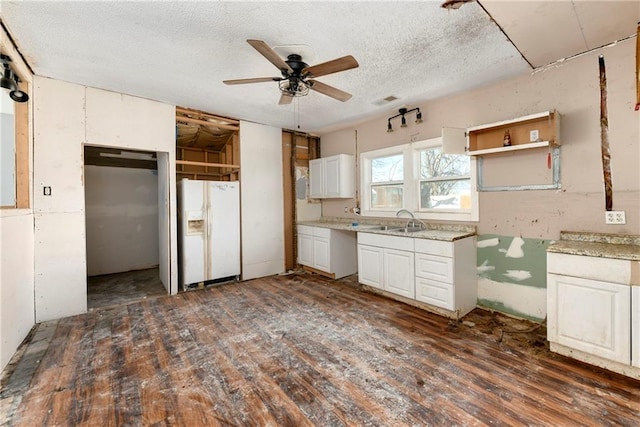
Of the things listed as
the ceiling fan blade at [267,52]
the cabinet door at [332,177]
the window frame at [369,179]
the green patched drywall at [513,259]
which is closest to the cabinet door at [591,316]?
the green patched drywall at [513,259]

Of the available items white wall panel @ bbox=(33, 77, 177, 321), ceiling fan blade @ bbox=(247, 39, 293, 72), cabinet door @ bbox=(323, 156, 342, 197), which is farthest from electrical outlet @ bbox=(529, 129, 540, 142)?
white wall panel @ bbox=(33, 77, 177, 321)

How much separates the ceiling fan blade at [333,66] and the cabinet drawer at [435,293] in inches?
92.5

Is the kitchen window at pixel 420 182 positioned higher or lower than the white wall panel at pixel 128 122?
lower

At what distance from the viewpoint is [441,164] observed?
363cm

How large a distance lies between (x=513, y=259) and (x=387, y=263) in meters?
1.36

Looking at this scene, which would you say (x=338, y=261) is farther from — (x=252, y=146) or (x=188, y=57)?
(x=188, y=57)

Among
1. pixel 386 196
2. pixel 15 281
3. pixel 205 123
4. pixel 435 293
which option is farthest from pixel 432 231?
pixel 15 281

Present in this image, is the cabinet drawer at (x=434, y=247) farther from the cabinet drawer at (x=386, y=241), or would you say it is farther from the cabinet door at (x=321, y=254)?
the cabinet door at (x=321, y=254)

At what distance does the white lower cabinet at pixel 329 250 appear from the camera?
174 inches

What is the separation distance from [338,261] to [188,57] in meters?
3.37

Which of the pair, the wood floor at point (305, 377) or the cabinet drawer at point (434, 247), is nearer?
the wood floor at point (305, 377)

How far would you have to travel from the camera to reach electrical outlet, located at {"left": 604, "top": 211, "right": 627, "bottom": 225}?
7.57ft

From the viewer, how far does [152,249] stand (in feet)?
18.0

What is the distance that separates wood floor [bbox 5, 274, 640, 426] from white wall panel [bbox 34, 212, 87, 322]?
23 centimetres
